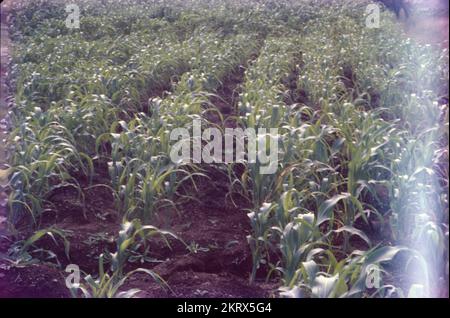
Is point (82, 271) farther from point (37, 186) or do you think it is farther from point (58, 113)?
point (58, 113)

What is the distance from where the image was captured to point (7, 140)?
3.22 meters

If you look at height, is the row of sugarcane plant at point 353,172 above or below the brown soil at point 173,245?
above

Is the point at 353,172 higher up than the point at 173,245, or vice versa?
the point at 353,172

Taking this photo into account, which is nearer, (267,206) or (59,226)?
(267,206)

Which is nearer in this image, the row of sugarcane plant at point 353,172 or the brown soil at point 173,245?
the row of sugarcane plant at point 353,172

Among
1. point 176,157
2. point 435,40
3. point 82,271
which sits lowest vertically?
point 82,271

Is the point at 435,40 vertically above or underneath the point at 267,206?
above

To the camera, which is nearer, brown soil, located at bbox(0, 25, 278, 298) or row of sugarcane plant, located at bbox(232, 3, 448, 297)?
row of sugarcane plant, located at bbox(232, 3, 448, 297)

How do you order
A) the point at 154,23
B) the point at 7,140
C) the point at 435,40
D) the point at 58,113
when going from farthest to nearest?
the point at 154,23 < the point at 58,113 < the point at 7,140 < the point at 435,40

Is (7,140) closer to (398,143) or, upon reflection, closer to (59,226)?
(59,226)

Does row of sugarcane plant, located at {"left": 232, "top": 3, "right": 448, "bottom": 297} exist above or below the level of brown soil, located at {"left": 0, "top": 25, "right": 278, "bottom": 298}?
above
